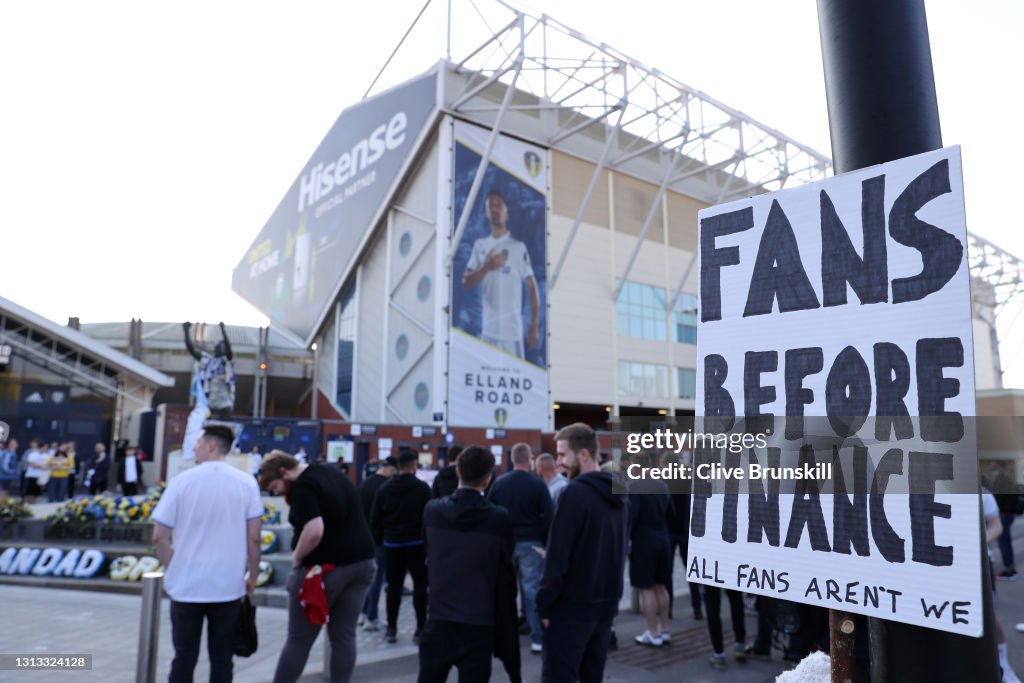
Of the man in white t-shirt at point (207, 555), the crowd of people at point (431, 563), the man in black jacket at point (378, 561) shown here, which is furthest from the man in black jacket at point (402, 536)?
the man in white t-shirt at point (207, 555)

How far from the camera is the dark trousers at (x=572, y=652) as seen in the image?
3877mm

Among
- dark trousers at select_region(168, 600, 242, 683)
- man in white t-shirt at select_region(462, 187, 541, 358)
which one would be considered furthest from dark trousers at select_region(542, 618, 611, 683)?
man in white t-shirt at select_region(462, 187, 541, 358)

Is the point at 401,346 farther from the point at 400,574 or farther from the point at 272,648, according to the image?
the point at 272,648

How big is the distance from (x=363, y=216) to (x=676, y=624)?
23.9m

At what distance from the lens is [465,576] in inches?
152

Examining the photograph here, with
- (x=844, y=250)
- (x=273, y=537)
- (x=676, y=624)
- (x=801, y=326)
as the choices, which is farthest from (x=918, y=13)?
(x=273, y=537)

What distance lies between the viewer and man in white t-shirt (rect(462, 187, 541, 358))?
80.9ft

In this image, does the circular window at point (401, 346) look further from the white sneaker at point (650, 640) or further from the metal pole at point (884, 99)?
the metal pole at point (884, 99)

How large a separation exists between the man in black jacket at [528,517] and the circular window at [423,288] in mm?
A: 18586

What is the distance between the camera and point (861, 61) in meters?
1.91

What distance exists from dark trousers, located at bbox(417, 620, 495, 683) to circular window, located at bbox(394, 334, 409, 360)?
21.9 metres

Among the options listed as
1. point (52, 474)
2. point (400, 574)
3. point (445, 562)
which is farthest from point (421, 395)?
point (445, 562)

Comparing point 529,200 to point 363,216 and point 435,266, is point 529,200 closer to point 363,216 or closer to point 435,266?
point 435,266

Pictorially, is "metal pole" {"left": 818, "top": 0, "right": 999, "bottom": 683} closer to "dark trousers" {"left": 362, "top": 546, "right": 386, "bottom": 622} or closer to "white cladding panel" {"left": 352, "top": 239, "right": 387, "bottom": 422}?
"dark trousers" {"left": 362, "top": 546, "right": 386, "bottom": 622}
